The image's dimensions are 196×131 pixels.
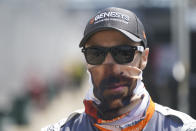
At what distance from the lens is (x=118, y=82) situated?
2.96 metres

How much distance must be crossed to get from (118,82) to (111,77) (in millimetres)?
52

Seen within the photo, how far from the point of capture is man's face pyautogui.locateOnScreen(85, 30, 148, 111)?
2932 millimetres

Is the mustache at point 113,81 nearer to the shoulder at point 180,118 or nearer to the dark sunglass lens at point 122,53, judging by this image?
the dark sunglass lens at point 122,53

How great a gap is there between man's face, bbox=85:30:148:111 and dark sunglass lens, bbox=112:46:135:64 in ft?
0.07

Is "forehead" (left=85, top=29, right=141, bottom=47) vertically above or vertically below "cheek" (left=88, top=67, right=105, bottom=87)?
above

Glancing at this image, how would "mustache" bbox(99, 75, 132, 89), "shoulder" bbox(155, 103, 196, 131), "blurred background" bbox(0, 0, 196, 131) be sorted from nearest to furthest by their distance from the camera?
"shoulder" bbox(155, 103, 196, 131)
"mustache" bbox(99, 75, 132, 89)
"blurred background" bbox(0, 0, 196, 131)

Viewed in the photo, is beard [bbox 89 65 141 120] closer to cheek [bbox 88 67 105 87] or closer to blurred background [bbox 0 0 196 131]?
cheek [bbox 88 67 105 87]

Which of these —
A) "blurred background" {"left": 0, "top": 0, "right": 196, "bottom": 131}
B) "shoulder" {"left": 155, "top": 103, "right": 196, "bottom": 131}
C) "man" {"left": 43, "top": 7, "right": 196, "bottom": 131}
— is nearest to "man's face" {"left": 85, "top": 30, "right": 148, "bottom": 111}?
"man" {"left": 43, "top": 7, "right": 196, "bottom": 131}

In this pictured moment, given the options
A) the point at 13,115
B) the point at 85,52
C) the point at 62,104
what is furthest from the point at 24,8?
the point at 85,52

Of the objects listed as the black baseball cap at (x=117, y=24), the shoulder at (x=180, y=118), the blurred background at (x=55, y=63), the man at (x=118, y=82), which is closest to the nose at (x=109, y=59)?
the man at (x=118, y=82)

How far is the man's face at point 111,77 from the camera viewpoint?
293 centimetres

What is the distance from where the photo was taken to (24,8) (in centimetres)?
1534

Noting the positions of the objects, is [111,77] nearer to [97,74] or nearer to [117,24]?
[97,74]

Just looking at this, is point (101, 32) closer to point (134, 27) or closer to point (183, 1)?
point (134, 27)
